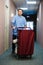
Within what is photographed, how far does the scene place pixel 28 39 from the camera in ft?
16.4

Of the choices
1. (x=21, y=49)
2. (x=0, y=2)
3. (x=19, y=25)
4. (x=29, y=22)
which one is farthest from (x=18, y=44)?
(x=29, y=22)

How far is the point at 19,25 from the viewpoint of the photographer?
560cm

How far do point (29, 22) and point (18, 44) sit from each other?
1248cm

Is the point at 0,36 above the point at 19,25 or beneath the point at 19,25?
beneath

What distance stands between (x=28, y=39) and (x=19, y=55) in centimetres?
61

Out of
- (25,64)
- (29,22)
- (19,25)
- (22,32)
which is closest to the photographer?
(25,64)

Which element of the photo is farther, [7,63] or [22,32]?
[22,32]

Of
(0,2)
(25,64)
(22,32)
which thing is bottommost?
(25,64)

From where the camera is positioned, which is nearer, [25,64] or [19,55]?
[25,64]

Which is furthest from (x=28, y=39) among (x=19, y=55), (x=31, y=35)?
(x=19, y=55)

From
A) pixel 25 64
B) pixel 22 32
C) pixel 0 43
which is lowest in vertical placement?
pixel 25 64

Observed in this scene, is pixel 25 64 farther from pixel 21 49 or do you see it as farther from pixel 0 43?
pixel 0 43

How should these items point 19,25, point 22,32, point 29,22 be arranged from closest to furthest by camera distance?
1. point 22,32
2. point 19,25
3. point 29,22

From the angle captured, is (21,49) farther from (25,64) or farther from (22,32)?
(25,64)
